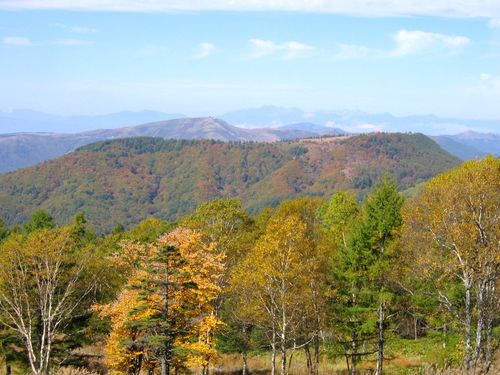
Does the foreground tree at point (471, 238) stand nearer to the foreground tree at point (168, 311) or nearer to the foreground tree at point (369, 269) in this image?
the foreground tree at point (369, 269)

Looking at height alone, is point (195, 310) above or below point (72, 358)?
above

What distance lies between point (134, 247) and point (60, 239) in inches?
304

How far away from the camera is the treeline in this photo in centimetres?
Result: 2517

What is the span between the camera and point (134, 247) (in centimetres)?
3172

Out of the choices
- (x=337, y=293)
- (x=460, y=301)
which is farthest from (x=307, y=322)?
(x=460, y=301)

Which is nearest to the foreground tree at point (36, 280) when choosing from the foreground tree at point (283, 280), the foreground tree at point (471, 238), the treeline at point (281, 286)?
the treeline at point (281, 286)

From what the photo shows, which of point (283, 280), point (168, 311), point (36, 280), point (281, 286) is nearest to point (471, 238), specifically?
point (283, 280)

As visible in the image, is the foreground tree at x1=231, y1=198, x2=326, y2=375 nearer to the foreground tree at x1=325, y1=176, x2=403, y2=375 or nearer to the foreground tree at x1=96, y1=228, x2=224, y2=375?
the foreground tree at x1=325, y1=176, x2=403, y2=375

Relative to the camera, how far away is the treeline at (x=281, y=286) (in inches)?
991

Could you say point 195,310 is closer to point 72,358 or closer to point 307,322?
point 307,322

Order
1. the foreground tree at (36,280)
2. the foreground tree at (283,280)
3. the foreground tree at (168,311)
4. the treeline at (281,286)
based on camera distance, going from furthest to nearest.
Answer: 1. the foreground tree at (36,280)
2. the foreground tree at (283,280)
3. the treeline at (281,286)
4. the foreground tree at (168,311)

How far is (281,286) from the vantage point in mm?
31953

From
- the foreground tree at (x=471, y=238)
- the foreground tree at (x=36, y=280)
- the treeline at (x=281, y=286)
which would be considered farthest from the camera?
the foreground tree at (x=36, y=280)

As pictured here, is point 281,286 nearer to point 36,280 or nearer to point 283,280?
point 283,280
